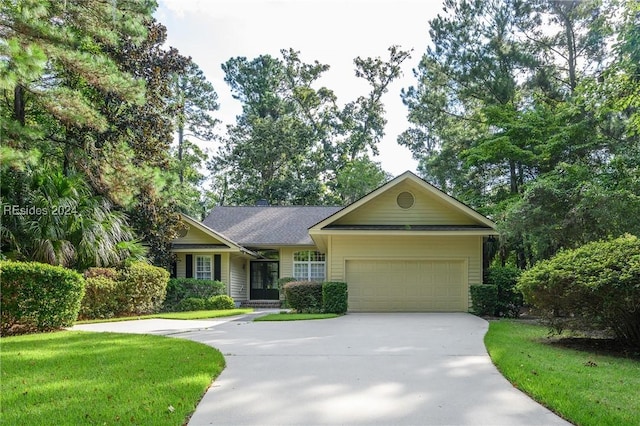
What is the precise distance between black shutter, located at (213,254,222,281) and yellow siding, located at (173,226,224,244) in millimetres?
723

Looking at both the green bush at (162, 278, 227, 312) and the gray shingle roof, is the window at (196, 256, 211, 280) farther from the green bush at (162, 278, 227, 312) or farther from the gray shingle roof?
the gray shingle roof

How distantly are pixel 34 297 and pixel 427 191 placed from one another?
40.2 feet

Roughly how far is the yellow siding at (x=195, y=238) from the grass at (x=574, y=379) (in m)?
14.7

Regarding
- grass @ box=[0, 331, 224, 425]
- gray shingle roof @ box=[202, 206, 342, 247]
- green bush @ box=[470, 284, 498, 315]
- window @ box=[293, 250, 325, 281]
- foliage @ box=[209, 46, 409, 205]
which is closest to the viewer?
grass @ box=[0, 331, 224, 425]

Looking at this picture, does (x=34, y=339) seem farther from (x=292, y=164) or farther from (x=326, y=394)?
(x=292, y=164)

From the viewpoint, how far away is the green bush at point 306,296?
15.9 metres

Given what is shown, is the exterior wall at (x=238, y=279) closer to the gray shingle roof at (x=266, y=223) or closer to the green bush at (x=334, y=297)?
the gray shingle roof at (x=266, y=223)

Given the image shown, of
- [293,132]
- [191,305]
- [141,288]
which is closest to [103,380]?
[141,288]

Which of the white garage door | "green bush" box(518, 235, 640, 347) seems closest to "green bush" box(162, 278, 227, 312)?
the white garage door

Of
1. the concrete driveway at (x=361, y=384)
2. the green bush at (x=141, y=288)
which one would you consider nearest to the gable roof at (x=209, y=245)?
the green bush at (x=141, y=288)

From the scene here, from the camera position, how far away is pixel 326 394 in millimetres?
5066

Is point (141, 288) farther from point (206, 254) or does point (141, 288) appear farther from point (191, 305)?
point (206, 254)

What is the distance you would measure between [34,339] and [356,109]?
33.3 metres

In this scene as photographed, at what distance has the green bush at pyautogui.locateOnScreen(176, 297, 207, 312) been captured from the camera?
61.2ft
